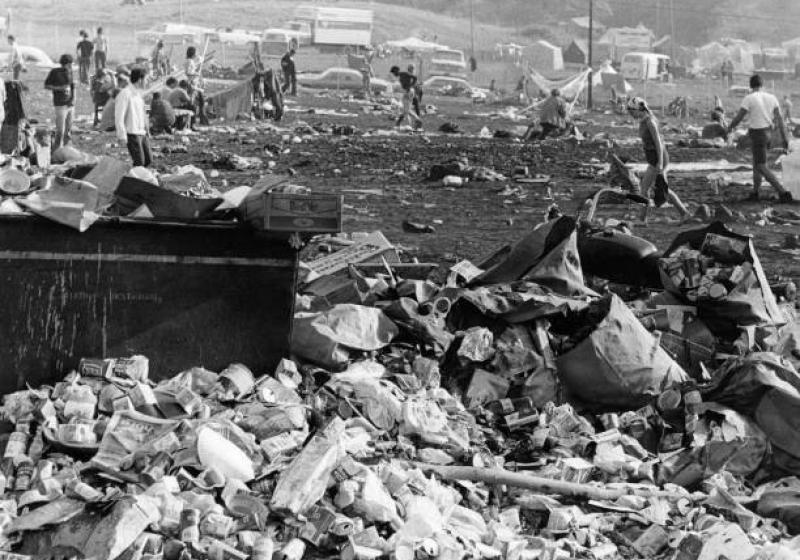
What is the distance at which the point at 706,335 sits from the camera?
7.11 m

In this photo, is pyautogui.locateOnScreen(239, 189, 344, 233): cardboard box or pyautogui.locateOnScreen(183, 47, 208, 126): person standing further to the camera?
pyautogui.locateOnScreen(183, 47, 208, 126): person standing

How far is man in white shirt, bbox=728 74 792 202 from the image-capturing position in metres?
14.2

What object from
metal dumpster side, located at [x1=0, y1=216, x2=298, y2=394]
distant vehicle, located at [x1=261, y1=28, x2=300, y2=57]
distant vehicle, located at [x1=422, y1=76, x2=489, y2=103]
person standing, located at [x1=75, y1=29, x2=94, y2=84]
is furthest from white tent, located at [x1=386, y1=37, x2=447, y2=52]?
metal dumpster side, located at [x1=0, y1=216, x2=298, y2=394]

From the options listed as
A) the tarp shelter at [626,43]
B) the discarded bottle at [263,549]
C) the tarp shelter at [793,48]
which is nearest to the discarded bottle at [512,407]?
the discarded bottle at [263,549]

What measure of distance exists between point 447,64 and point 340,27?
914 centimetres

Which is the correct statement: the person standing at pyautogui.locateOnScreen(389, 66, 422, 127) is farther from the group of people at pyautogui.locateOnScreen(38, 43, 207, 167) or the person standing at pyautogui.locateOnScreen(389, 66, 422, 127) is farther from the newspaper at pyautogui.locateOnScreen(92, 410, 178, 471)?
the newspaper at pyautogui.locateOnScreen(92, 410, 178, 471)

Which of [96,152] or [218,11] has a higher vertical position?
[218,11]

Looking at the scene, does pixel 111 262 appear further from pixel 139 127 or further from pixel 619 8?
pixel 619 8

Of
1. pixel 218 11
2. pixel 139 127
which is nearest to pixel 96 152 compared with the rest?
pixel 139 127

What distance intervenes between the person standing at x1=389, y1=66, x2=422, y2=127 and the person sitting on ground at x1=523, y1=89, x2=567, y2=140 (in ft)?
7.74

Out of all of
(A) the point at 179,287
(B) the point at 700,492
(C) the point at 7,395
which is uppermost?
(A) the point at 179,287

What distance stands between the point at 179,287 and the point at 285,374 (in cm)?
61

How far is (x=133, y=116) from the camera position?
14.2 meters

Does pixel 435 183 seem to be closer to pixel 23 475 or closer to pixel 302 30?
pixel 23 475
